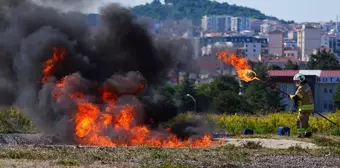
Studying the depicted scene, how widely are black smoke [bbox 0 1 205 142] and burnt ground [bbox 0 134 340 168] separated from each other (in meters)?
4.08

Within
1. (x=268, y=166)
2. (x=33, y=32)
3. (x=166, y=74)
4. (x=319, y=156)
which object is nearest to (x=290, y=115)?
(x=166, y=74)

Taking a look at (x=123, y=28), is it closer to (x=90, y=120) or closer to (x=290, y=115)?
(x=90, y=120)

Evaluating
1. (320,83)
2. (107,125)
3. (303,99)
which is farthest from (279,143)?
(320,83)

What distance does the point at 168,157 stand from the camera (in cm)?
1959

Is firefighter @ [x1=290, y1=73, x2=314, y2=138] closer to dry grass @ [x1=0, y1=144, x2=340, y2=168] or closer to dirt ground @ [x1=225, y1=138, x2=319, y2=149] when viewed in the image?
dirt ground @ [x1=225, y1=138, x2=319, y2=149]

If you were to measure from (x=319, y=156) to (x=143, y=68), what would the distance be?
947 centimetres

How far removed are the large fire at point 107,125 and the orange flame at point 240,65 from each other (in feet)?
15.5

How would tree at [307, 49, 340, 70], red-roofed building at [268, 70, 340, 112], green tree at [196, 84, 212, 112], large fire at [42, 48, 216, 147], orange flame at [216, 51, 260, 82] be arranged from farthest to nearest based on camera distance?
tree at [307, 49, 340, 70], red-roofed building at [268, 70, 340, 112], green tree at [196, 84, 212, 112], orange flame at [216, 51, 260, 82], large fire at [42, 48, 216, 147]

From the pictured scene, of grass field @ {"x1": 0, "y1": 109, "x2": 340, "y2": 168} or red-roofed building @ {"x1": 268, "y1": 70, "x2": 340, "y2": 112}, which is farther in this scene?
red-roofed building @ {"x1": 268, "y1": 70, "x2": 340, "y2": 112}

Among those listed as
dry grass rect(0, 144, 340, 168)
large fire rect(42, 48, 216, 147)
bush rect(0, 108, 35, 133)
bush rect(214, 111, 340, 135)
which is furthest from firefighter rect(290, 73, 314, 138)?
bush rect(0, 108, 35, 133)

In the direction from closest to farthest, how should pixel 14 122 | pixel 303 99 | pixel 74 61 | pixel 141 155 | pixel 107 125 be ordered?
pixel 141 155, pixel 107 125, pixel 74 61, pixel 303 99, pixel 14 122

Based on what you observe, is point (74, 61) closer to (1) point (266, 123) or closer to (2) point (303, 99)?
(2) point (303, 99)

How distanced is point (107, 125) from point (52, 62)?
3298mm

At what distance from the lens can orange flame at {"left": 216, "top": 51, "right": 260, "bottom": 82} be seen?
30.1 meters
